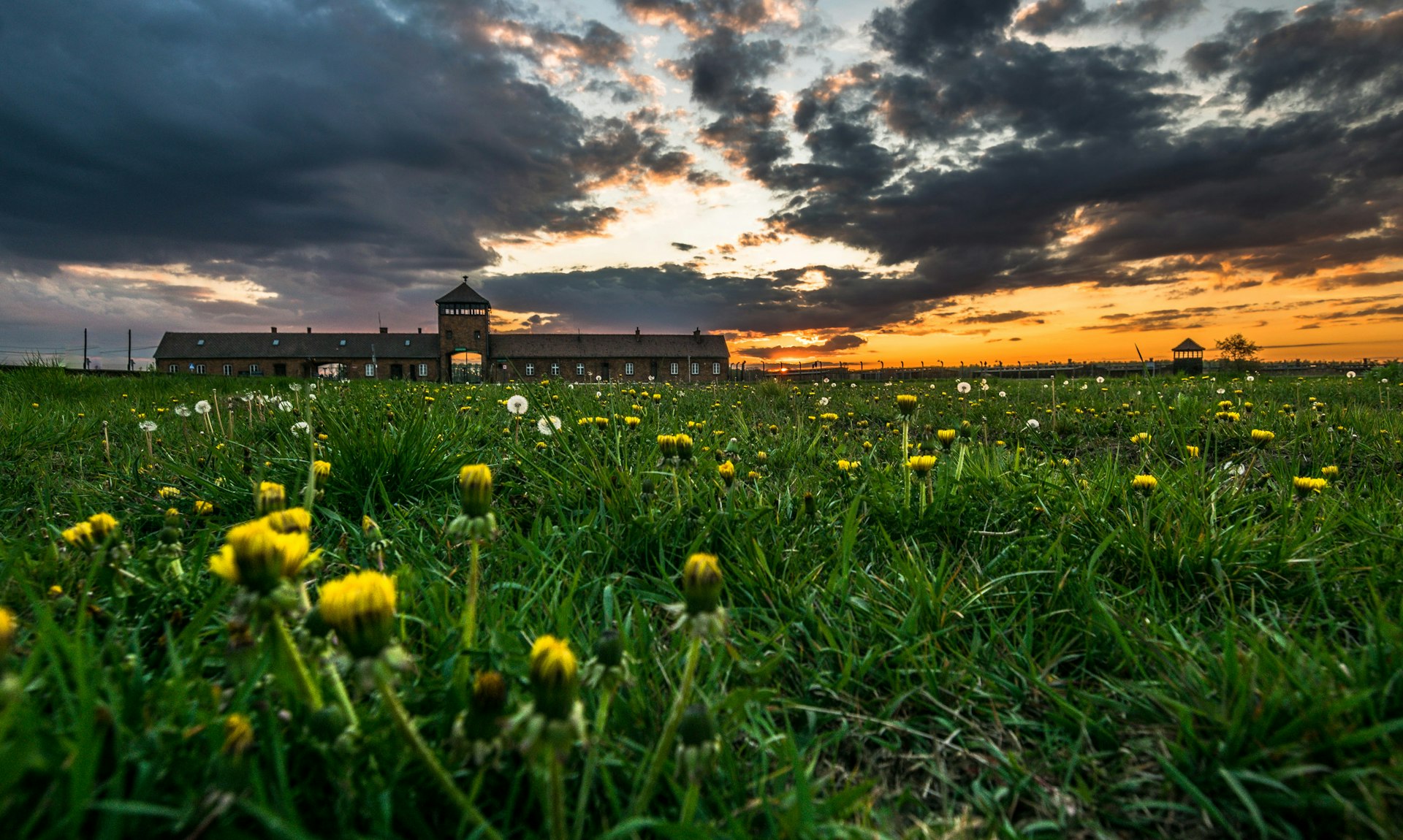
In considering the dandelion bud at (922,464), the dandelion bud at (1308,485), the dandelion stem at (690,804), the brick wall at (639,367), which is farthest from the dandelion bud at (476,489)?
the brick wall at (639,367)

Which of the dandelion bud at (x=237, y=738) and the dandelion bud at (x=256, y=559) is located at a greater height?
the dandelion bud at (x=256, y=559)

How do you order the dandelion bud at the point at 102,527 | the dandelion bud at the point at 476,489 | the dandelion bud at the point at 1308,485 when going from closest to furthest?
1. the dandelion bud at the point at 476,489
2. the dandelion bud at the point at 102,527
3. the dandelion bud at the point at 1308,485

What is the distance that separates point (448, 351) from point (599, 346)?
1855 centimetres

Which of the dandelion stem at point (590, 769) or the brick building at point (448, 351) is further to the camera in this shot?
the brick building at point (448, 351)

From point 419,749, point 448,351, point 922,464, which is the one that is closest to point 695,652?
point 419,749

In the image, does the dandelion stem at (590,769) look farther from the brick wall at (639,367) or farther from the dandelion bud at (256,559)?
the brick wall at (639,367)

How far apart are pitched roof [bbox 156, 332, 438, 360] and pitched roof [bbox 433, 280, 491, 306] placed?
5620 mm

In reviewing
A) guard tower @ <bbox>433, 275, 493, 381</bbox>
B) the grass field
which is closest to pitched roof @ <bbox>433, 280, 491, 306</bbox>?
guard tower @ <bbox>433, 275, 493, 381</bbox>

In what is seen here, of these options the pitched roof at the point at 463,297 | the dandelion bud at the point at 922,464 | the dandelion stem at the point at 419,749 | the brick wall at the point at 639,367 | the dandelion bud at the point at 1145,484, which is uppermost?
the pitched roof at the point at 463,297

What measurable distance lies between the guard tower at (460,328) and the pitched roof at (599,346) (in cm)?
196

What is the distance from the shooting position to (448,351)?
74938mm

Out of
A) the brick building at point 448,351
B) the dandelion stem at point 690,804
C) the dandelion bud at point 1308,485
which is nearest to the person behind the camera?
the dandelion stem at point 690,804

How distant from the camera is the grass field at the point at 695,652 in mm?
955

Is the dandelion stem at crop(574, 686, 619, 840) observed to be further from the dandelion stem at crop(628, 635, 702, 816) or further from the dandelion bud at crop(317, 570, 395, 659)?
the dandelion bud at crop(317, 570, 395, 659)
